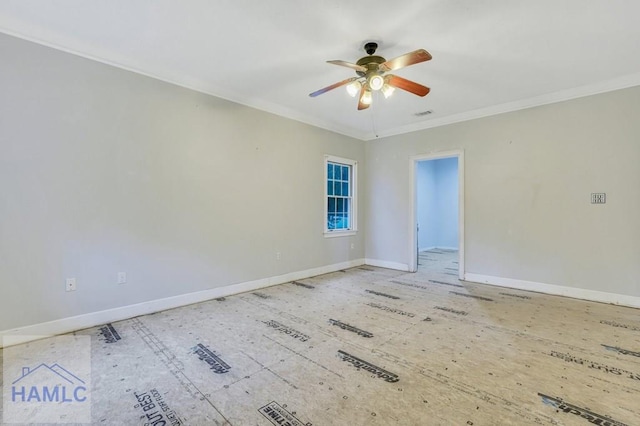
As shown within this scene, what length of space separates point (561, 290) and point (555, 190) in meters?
1.45

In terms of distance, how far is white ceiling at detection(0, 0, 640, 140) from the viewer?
7.89 ft

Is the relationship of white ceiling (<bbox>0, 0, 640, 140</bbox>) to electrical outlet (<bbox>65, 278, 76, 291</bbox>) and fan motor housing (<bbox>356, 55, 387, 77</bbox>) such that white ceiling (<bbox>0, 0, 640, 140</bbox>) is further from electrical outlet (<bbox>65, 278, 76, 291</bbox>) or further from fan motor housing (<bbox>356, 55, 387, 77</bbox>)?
electrical outlet (<bbox>65, 278, 76, 291</bbox>)

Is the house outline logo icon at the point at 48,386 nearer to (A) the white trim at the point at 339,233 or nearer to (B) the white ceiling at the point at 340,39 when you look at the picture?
(B) the white ceiling at the point at 340,39

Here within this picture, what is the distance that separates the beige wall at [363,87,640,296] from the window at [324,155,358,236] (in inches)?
60.3

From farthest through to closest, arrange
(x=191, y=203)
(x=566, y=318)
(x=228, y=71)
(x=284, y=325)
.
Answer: (x=191, y=203)
(x=228, y=71)
(x=566, y=318)
(x=284, y=325)

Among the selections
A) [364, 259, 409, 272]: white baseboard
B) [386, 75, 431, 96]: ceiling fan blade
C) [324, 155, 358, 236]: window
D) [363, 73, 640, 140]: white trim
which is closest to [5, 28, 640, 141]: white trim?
[363, 73, 640, 140]: white trim

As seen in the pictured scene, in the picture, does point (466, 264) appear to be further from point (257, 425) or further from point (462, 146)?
point (257, 425)

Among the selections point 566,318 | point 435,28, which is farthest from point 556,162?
point 435,28

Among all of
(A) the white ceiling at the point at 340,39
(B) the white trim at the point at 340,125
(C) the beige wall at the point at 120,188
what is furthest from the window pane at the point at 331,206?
(A) the white ceiling at the point at 340,39

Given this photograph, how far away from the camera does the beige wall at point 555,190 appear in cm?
374

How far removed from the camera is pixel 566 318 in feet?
10.8

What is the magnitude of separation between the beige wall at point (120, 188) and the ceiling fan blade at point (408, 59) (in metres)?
2.45

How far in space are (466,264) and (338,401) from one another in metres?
4.03

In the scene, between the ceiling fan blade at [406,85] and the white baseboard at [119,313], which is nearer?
the white baseboard at [119,313]
